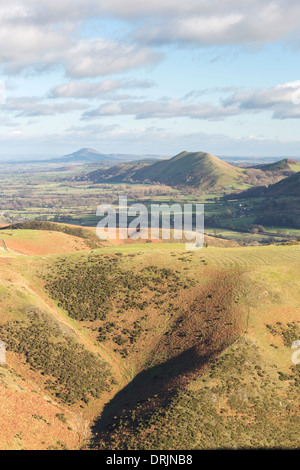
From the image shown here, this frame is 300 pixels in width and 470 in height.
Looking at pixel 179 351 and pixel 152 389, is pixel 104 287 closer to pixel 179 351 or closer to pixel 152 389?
pixel 179 351

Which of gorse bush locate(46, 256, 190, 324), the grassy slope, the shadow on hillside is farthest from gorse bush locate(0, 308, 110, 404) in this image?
gorse bush locate(46, 256, 190, 324)

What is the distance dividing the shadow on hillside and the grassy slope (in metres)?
0.15

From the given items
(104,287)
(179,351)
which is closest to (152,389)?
(179,351)

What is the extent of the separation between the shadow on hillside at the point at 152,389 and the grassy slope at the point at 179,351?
15 cm

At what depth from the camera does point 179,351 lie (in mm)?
53625

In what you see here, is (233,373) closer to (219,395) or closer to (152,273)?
(219,395)

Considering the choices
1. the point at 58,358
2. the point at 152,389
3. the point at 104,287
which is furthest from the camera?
the point at 104,287

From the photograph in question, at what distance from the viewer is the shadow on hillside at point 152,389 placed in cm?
4244

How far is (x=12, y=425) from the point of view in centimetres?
3766

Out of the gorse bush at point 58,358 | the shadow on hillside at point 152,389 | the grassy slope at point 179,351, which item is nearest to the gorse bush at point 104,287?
the grassy slope at point 179,351

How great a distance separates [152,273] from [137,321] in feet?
43.6

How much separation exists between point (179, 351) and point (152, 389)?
7946mm
